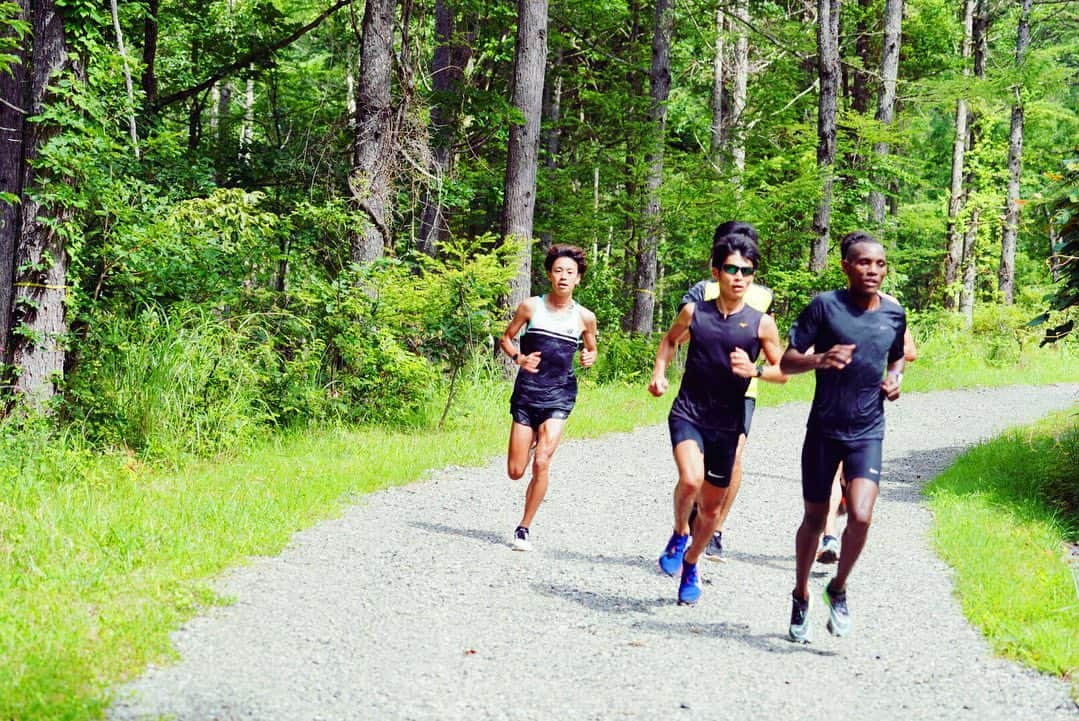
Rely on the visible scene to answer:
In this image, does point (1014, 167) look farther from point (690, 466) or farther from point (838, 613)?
point (838, 613)

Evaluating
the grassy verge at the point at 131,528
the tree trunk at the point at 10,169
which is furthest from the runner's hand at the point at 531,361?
the tree trunk at the point at 10,169

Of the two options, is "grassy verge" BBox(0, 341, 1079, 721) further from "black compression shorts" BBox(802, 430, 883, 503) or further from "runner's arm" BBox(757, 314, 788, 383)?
"runner's arm" BBox(757, 314, 788, 383)

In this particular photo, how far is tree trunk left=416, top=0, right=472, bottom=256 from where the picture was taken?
55.3ft

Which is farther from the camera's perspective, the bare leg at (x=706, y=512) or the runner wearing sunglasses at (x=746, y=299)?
the runner wearing sunglasses at (x=746, y=299)

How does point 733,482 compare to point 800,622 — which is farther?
point 733,482

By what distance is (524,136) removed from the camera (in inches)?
651

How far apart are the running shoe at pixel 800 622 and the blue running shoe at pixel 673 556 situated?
127 centimetres

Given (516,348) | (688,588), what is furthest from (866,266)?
(516,348)

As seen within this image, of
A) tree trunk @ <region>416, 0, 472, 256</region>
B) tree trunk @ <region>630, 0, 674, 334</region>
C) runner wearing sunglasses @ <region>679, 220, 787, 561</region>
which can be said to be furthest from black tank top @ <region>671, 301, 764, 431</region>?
tree trunk @ <region>630, 0, 674, 334</region>

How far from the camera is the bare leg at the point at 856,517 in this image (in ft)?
18.0

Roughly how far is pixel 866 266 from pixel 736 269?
0.80m

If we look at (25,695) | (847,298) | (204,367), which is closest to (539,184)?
(204,367)

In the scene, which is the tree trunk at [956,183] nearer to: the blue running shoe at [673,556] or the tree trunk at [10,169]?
the tree trunk at [10,169]

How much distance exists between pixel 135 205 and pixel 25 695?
8.38 meters
